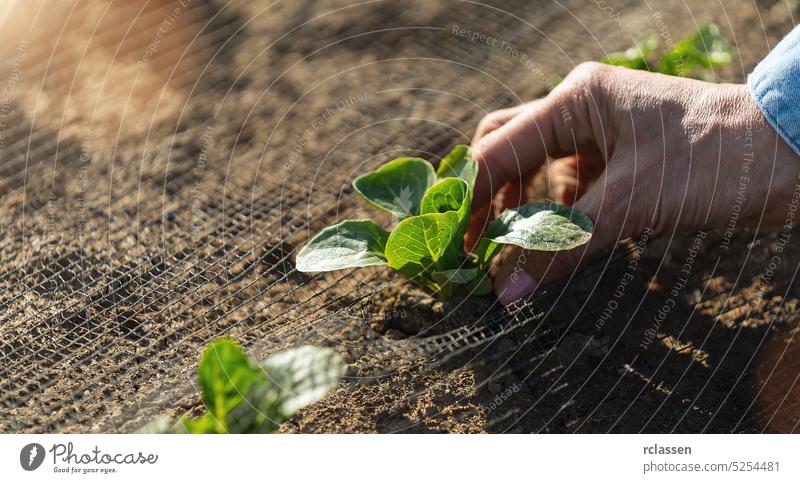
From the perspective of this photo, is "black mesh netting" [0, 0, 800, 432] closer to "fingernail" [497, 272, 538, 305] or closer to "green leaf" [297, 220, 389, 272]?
"fingernail" [497, 272, 538, 305]

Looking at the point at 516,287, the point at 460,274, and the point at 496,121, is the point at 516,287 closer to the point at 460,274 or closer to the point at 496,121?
the point at 460,274

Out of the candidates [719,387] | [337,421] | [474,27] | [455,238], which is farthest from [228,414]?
[474,27]

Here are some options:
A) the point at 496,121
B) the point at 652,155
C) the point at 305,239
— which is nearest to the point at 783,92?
the point at 652,155

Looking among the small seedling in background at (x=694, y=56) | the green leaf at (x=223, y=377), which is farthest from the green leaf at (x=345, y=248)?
the small seedling in background at (x=694, y=56)

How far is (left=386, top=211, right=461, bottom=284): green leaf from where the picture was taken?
51.0 inches

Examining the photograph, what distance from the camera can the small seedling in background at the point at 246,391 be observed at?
120cm

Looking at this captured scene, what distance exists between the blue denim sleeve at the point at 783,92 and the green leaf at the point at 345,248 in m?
0.77

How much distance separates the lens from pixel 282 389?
1.24 metres

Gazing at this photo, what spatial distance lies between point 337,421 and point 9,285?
788 mm

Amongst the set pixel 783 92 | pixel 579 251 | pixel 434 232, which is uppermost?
pixel 783 92

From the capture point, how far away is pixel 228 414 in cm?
123

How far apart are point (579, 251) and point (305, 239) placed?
2.02ft

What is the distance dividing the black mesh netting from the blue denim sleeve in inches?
12.6

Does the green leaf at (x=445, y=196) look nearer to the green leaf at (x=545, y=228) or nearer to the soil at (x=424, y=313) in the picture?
the green leaf at (x=545, y=228)
